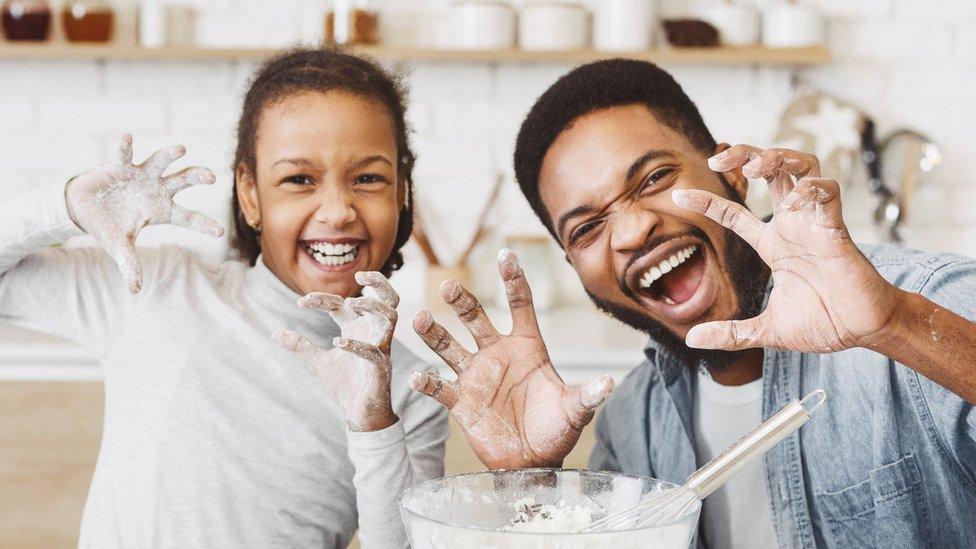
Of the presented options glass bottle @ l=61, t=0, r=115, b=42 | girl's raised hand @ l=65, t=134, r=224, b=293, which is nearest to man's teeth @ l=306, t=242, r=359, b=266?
girl's raised hand @ l=65, t=134, r=224, b=293

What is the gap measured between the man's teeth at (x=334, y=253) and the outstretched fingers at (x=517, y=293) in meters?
0.23

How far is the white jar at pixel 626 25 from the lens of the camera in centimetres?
241

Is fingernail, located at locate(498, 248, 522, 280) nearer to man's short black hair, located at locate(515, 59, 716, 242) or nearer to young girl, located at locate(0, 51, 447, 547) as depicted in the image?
young girl, located at locate(0, 51, 447, 547)

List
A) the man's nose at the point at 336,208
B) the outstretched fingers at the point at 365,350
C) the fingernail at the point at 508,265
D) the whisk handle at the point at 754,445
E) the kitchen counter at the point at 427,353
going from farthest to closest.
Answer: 1. the kitchen counter at the point at 427,353
2. the man's nose at the point at 336,208
3. the fingernail at the point at 508,265
4. the outstretched fingers at the point at 365,350
5. the whisk handle at the point at 754,445

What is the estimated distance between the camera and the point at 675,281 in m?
1.22

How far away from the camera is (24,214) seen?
1056mm

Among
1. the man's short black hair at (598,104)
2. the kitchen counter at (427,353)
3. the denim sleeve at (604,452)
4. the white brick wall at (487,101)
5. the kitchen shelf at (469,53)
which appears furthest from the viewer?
the white brick wall at (487,101)

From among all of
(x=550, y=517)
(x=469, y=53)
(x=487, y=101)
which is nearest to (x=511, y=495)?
(x=550, y=517)

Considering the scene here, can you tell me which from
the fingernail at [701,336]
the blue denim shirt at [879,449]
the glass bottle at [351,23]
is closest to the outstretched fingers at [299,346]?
the fingernail at [701,336]

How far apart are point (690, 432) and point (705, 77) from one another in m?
1.50

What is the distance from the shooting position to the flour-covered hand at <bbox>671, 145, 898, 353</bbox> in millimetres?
818

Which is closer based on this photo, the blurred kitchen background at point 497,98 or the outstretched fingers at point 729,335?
the outstretched fingers at point 729,335

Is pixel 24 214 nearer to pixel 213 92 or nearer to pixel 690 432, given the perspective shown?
pixel 690 432

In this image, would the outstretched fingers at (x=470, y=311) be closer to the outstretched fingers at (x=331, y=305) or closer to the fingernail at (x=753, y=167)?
the outstretched fingers at (x=331, y=305)
